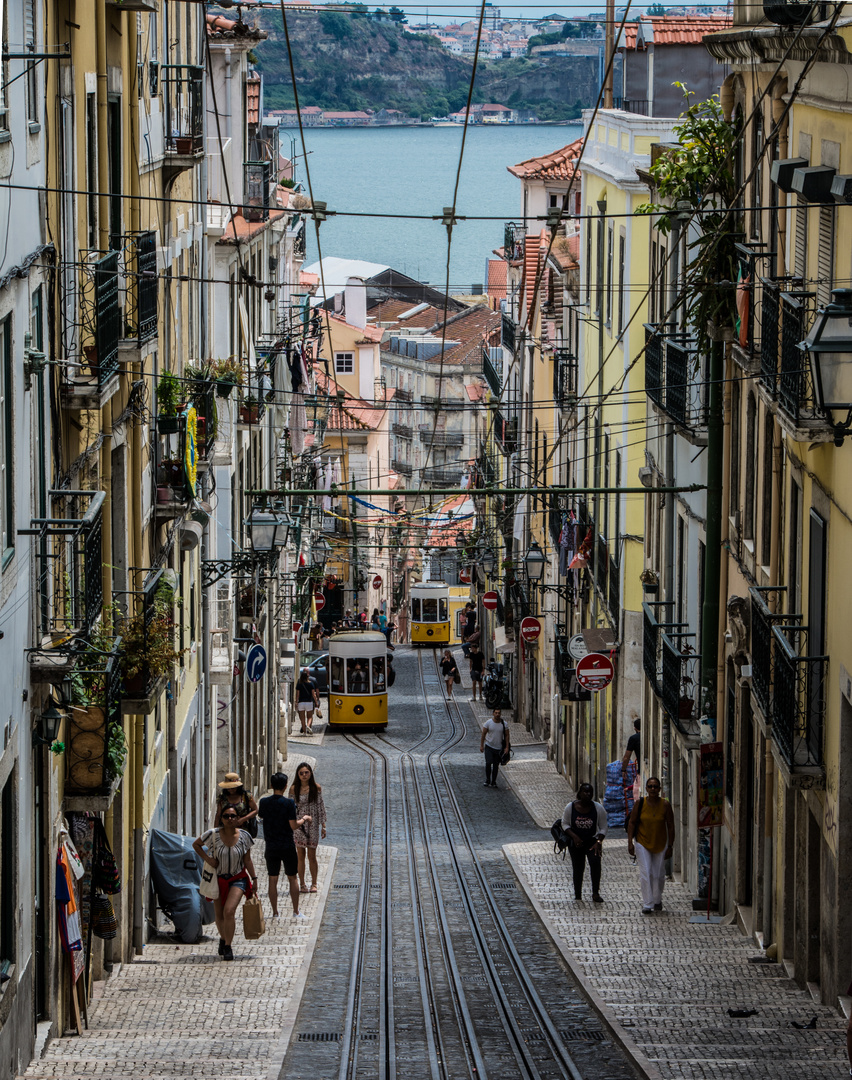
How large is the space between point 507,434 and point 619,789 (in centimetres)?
2638

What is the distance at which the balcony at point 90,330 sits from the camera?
484 inches

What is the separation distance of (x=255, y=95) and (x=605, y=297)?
11126mm

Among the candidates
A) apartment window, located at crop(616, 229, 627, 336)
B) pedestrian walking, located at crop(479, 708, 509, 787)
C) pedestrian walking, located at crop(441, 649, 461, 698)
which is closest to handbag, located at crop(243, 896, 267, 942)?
apartment window, located at crop(616, 229, 627, 336)

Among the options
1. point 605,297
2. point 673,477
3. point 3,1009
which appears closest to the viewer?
point 3,1009

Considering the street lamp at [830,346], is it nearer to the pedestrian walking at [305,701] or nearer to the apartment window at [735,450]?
the apartment window at [735,450]

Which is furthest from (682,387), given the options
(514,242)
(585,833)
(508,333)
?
(514,242)

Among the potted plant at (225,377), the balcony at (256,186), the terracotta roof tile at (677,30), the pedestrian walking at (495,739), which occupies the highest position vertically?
the terracotta roof tile at (677,30)

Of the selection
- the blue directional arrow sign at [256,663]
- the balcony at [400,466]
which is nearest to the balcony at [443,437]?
the balcony at [400,466]

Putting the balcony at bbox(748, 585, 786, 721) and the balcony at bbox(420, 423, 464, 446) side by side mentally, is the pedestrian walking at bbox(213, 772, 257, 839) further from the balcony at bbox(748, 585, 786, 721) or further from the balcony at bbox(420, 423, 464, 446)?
the balcony at bbox(420, 423, 464, 446)

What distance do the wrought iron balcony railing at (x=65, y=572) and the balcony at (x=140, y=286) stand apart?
301cm

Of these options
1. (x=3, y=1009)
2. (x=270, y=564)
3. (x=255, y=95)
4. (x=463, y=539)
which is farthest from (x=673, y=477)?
(x=463, y=539)

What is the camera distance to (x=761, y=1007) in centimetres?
1274

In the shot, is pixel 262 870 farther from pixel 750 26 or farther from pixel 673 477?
pixel 750 26

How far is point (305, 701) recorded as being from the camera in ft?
138
